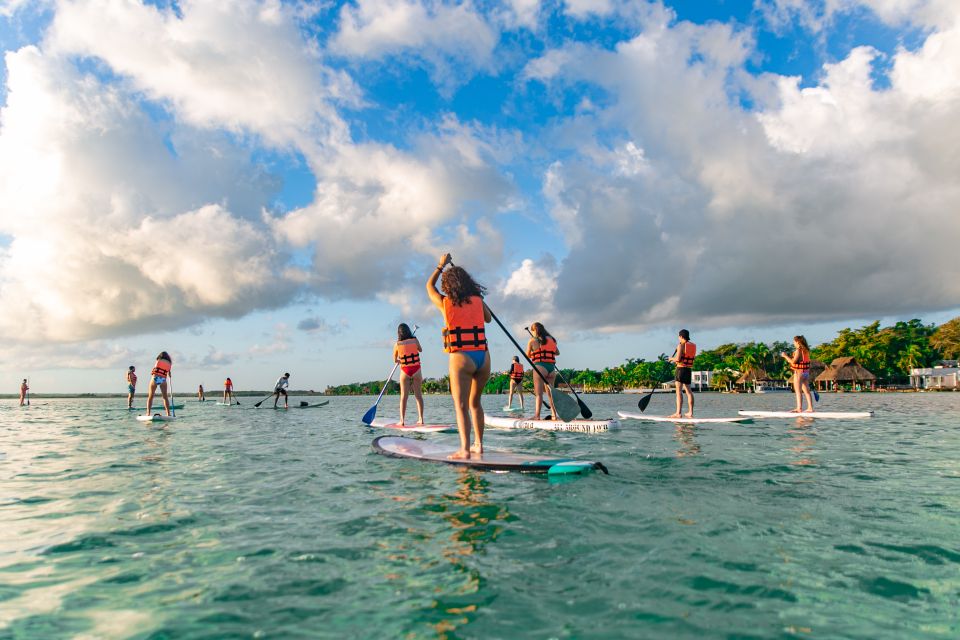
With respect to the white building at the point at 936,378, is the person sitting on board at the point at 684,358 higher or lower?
higher

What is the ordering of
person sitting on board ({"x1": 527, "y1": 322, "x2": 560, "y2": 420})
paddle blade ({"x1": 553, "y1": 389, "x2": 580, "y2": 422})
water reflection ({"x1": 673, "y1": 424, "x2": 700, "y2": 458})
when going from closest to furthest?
water reflection ({"x1": 673, "y1": 424, "x2": 700, "y2": 458})
paddle blade ({"x1": 553, "y1": 389, "x2": 580, "y2": 422})
person sitting on board ({"x1": 527, "y1": 322, "x2": 560, "y2": 420})

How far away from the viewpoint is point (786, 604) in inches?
126

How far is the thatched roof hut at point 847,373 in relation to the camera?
92625 mm

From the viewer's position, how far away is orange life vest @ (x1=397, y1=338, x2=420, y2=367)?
51.3ft

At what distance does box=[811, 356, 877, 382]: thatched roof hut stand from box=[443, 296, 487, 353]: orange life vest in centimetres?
10312

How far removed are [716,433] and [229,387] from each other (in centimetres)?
3871

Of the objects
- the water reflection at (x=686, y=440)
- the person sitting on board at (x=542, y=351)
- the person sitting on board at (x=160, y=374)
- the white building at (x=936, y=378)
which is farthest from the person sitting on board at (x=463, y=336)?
the white building at (x=936, y=378)

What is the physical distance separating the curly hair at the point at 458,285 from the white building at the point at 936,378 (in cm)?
11966

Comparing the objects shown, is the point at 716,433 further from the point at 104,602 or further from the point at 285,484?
the point at 104,602

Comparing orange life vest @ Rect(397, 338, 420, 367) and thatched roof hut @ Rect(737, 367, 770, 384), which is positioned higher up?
orange life vest @ Rect(397, 338, 420, 367)

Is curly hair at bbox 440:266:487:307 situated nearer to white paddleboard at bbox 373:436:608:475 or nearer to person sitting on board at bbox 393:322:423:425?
white paddleboard at bbox 373:436:608:475

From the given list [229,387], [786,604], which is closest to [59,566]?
[786,604]

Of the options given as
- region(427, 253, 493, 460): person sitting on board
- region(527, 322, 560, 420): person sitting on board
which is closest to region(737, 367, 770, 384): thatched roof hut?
region(527, 322, 560, 420): person sitting on board

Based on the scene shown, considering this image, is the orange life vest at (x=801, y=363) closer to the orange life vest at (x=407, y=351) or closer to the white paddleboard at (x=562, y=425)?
the white paddleboard at (x=562, y=425)
